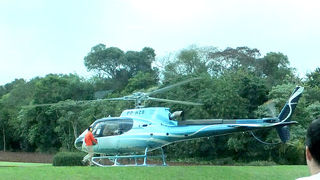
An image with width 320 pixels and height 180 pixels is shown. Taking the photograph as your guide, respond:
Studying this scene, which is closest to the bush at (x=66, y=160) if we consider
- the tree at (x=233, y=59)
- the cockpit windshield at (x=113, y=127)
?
the cockpit windshield at (x=113, y=127)

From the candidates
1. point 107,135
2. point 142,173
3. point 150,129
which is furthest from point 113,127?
point 142,173

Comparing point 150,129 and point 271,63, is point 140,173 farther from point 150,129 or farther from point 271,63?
point 271,63

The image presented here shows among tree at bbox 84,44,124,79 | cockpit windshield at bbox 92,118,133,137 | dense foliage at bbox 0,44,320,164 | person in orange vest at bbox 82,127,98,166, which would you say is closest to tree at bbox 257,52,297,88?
dense foliage at bbox 0,44,320,164

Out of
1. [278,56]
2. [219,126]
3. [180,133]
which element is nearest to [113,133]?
[180,133]

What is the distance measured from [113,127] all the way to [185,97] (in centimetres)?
1576

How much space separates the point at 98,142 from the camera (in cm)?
1672

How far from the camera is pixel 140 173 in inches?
522

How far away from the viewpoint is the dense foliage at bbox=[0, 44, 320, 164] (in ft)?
93.2

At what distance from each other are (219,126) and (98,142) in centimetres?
469

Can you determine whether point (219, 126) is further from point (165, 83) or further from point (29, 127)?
point (29, 127)

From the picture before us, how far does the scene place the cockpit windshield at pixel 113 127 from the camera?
1652 cm

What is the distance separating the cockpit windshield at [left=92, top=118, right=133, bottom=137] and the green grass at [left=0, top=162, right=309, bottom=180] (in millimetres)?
2787

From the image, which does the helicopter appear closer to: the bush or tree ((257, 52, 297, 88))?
the bush

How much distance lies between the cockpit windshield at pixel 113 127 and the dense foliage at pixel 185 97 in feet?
4.29
